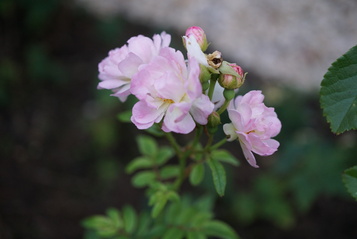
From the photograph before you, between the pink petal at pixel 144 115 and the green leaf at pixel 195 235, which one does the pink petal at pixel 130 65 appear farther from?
the green leaf at pixel 195 235

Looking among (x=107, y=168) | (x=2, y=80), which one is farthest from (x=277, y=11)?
(x=2, y=80)

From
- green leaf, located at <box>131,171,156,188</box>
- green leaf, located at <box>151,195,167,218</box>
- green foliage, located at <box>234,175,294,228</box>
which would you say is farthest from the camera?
green foliage, located at <box>234,175,294,228</box>

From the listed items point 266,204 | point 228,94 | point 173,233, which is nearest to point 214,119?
point 228,94

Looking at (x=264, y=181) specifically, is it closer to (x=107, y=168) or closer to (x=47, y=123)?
(x=107, y=168)

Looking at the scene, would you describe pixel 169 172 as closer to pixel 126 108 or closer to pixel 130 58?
pixel 130 58

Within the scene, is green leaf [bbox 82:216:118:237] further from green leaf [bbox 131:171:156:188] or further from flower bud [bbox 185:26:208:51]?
flower bud [bbox 185:26:208:51]

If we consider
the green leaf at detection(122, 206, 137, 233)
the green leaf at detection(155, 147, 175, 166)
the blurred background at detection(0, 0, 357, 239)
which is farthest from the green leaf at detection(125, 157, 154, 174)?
the blurred background at detection(0, 0, 357, 239)
